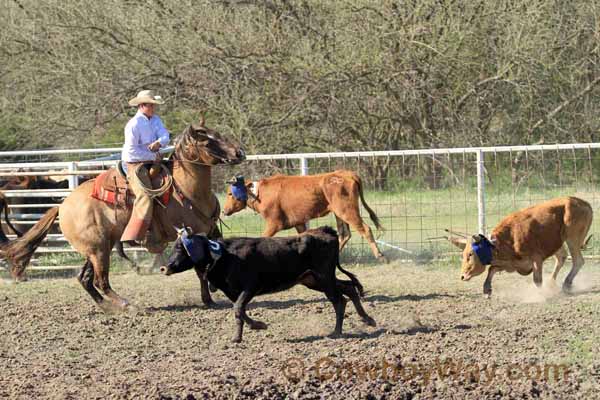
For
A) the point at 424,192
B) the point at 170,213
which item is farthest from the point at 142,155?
the point at 424,192

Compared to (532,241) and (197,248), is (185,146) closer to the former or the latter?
(197,248)

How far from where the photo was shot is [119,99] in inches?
774

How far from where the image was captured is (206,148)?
9734 millimetres

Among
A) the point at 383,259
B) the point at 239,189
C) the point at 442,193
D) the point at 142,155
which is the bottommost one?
the point at 383,259

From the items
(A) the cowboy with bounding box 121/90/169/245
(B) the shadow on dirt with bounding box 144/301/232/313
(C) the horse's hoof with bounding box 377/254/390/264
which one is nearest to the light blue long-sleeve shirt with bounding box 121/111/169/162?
(A) the cowboy with bounding box 121/90/169/245

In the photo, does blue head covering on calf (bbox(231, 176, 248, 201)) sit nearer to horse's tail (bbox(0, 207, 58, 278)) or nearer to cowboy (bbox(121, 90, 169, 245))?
cowboy (bbox(121, 90, 169, 245))

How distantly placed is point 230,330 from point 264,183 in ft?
14.5

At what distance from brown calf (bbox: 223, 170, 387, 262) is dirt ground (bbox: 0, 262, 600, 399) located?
4.19ft

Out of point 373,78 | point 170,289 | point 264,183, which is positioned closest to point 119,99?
point 373,78

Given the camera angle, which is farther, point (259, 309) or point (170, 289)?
point (170, 289)

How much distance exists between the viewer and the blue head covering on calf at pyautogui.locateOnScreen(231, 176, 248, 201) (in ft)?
40.8

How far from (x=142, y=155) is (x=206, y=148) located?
0.67 metres

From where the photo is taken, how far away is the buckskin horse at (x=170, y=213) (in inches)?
385

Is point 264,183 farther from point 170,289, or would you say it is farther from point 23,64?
point 23,64
